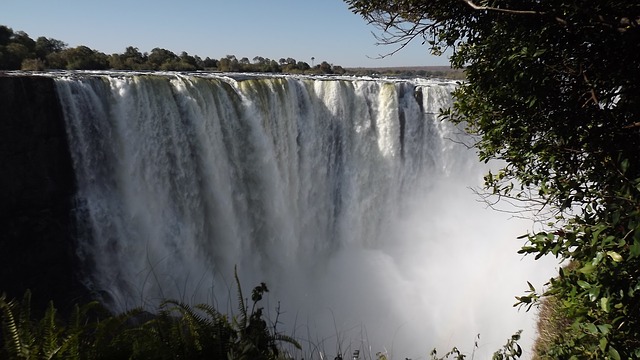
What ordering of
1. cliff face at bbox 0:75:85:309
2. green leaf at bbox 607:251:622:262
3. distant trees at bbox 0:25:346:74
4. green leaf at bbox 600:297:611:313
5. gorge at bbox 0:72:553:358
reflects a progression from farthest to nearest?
distant trees at bbox 0:25:346:74, gorge at bbox 0:72:553:358, cliff face at bbox 0:75:85:309, green leaf at bbox 600:297:611:313, green leaf at bbox 607:251:622:262

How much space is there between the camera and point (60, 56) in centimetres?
1858

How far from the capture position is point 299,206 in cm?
1544

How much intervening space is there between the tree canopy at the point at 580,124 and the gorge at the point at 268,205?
4.85 metres

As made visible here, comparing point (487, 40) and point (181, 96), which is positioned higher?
point (487, 40)

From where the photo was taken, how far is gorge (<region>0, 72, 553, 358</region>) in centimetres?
1062

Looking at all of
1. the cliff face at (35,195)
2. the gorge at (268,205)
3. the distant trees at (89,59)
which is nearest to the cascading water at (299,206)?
the gorge at (268,205)

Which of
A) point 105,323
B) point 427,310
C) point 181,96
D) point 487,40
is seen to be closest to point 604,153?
point 487,40

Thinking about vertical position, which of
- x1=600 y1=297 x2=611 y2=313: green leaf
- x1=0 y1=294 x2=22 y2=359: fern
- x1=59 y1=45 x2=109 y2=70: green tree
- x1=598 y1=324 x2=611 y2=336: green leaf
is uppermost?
x1=59 y1=45 x2=109 y2=70: green tree

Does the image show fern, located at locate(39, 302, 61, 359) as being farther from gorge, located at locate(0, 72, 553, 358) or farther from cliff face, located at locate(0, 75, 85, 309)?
cliff face, located at locate(0, 75, 85, 309)

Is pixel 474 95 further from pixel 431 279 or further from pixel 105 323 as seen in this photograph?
pixel 431 279

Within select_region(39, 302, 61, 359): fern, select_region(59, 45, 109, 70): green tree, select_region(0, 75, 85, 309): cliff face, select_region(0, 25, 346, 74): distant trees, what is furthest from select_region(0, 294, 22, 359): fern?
select_region(59, 45, 109, 70): green tree

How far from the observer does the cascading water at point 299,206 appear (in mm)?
11141

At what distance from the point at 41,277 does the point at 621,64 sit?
12.4 metres

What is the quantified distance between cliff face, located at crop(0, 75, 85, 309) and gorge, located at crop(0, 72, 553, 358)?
33 mm
